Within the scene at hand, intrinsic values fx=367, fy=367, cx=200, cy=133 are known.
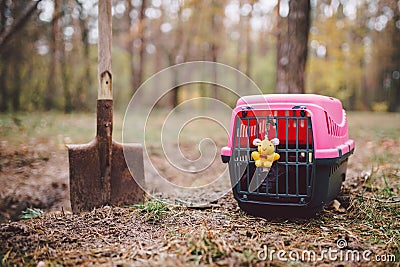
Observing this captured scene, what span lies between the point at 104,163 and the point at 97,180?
Answer: 124 mm

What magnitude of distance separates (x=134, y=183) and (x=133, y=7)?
10826 millimetres

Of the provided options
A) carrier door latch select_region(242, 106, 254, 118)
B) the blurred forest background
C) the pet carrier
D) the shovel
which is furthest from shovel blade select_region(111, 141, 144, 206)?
the blurred forest background

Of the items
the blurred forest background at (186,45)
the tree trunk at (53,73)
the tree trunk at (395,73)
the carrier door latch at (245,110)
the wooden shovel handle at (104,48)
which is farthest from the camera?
the tree trunk at (395,73)

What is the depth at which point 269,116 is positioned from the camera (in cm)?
205

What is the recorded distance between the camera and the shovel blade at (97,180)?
8.02ft

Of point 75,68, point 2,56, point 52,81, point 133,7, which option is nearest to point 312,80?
point 133,7

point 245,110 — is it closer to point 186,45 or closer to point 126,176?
point 126,176

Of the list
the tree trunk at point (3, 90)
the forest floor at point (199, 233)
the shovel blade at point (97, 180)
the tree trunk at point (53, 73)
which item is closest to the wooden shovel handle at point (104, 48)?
the shovel blade at point (97, 180)

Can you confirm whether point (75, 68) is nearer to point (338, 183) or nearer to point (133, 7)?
point (133, 7)

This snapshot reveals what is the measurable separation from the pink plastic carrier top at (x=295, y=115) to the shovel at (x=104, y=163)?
2.69 feet

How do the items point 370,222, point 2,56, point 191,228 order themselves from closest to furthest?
1. point 191,228
2. point 370,222
3. point 2,56

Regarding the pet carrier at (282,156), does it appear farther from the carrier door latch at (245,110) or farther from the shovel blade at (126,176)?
the shovel blade at (126,176)

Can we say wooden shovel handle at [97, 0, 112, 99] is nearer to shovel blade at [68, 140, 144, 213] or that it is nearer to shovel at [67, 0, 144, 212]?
shovel at [67, 0, 144, 212]

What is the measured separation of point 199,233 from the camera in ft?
5.95
